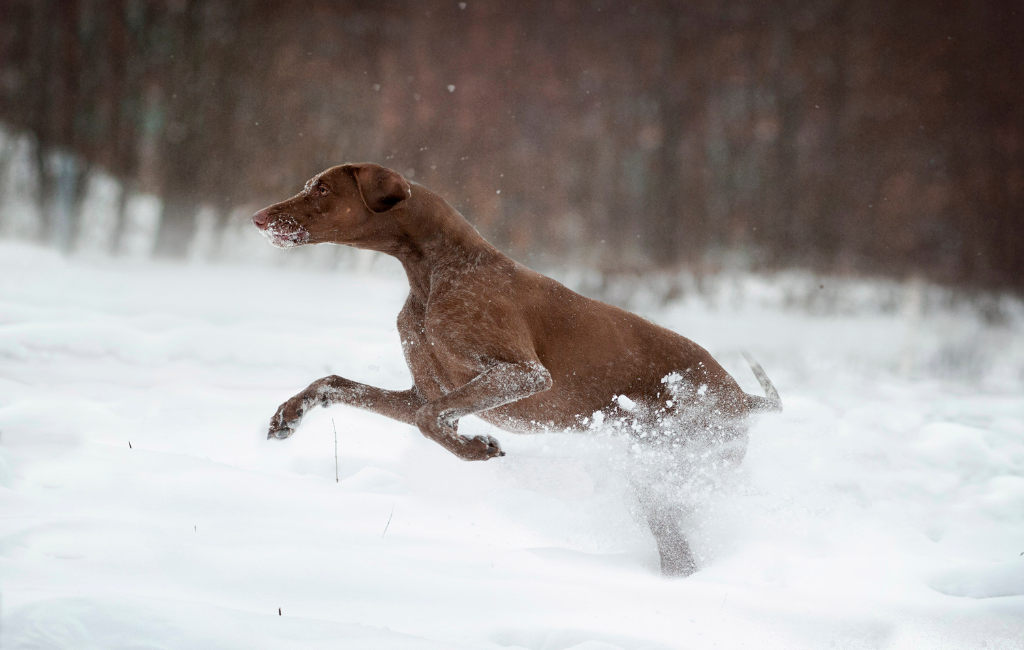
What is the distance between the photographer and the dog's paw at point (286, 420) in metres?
2.65

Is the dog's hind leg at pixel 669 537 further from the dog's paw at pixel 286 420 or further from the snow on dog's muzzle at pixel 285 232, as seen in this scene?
the snow on dog's muzzle at pixel 285 232

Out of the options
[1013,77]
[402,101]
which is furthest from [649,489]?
[1013,77]

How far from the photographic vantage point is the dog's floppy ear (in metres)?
2.47

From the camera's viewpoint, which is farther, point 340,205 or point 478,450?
point 340,205

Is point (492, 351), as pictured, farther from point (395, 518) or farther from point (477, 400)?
point (395, 518)

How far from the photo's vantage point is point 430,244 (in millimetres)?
2604

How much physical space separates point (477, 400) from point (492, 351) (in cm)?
19

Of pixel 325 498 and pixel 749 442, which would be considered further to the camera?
pixel 749 442

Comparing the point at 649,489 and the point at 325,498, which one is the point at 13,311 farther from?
the point at 649,489

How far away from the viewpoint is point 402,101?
6648 mm

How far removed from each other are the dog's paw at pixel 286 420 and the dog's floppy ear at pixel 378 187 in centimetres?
80

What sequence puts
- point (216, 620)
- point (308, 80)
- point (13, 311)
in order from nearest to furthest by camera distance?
point (216, 620) < point (13, 311) < point (308, 80)

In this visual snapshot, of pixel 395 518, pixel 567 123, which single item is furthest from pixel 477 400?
pixel 567 123

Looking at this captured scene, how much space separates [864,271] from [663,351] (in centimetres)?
556
